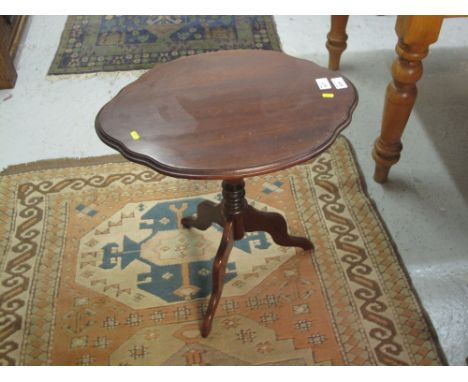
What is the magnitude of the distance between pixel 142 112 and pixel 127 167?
2.90 ft

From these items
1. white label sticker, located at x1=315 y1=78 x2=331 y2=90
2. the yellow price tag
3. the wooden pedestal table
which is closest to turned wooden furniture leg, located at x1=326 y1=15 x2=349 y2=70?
the wooden pedestal table

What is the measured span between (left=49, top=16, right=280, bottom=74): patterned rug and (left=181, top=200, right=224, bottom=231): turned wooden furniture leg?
4.40 ft

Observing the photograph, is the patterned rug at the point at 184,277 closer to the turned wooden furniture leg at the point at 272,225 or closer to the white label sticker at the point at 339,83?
the turned wooden furniture leg at the point at 272,225

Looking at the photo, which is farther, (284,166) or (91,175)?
(91,175)

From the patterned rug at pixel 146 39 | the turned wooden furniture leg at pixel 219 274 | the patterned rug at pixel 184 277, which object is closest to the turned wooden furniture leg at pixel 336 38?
the patterned rug at pixel 146 39

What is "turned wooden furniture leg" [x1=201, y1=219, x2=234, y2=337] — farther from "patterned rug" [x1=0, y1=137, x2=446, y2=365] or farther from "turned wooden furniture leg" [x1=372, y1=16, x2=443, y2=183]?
"turned wooden furniture leg" [x1=372, y1=16, x2=443, y2=183]

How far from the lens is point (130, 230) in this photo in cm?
200

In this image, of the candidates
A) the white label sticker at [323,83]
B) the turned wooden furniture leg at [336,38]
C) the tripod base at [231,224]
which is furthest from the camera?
the turned wooden furniture leg at [336,38]

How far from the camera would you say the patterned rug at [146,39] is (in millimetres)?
3014

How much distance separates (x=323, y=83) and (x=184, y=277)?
83 cm

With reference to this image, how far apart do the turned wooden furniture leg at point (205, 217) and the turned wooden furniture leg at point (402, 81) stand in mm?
735

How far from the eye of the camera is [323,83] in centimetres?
148
